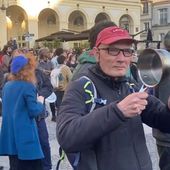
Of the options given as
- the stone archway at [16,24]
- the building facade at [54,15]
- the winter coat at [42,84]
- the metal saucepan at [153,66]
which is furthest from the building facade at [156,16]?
the metal saucepan at [153,66]

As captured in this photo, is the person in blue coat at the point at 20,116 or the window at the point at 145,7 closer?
the person in blue coat at the point at 20,116

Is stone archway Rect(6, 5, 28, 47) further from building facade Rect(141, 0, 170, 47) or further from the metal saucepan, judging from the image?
the metal saucepan

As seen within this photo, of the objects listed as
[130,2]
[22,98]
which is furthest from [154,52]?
[130,2]

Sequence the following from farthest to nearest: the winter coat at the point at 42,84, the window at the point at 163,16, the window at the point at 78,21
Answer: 1. the window at the point at 163,16
2. the window at the point at 78,21
3. the winter coat at the point at 42,84

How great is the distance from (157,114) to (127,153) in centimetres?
29

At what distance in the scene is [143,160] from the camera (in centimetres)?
241

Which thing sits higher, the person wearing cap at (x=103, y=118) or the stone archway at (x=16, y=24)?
the stone archway at (x=16, y=24)

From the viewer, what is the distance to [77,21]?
43.3 metres

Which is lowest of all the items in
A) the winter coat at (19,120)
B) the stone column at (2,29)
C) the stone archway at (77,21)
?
the winter coat at (19,120)

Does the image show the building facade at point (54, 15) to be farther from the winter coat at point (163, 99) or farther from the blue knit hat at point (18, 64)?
the winter coat at point (163, 99)

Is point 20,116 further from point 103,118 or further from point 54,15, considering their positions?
point 54,15

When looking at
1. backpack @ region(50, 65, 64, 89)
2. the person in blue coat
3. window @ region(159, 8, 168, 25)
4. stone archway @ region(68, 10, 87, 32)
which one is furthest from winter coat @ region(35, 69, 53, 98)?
window @ region(159, 8, 168, 25)

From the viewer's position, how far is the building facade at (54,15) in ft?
118

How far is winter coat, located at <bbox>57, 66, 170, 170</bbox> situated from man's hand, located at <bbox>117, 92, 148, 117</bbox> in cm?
5
